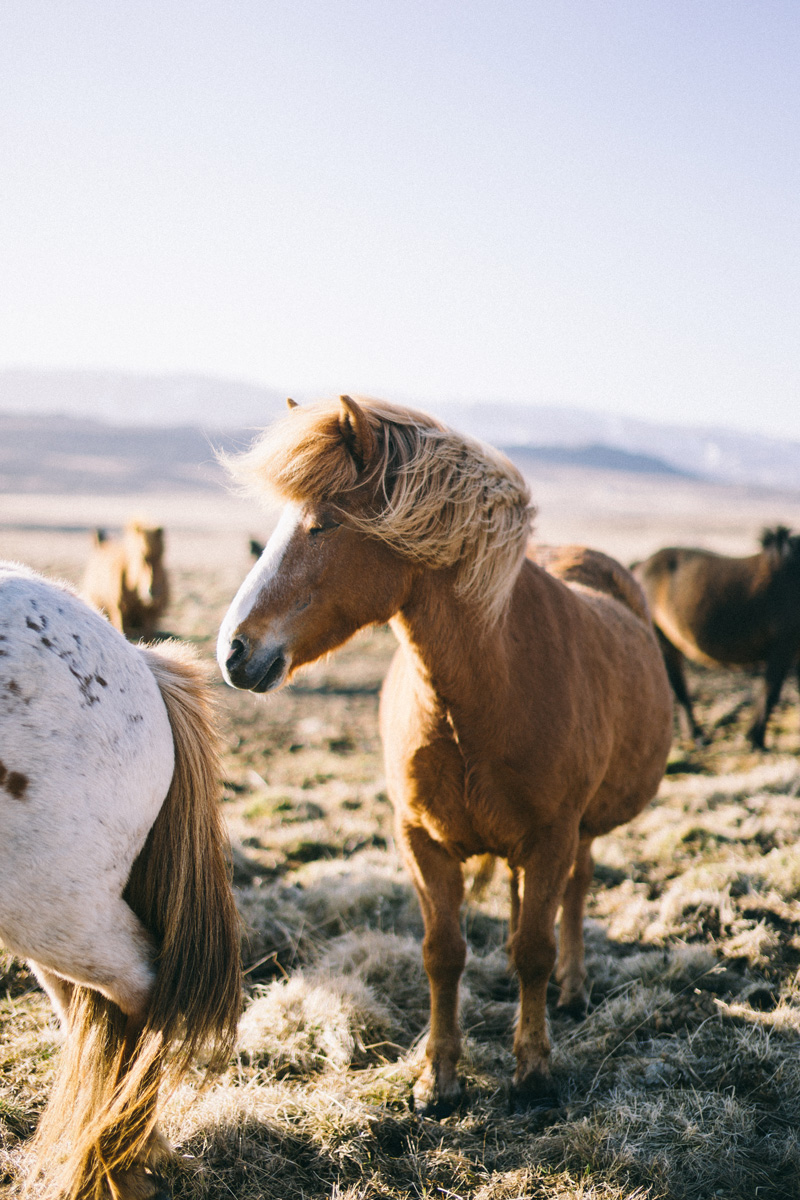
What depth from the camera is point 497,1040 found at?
3.01 m

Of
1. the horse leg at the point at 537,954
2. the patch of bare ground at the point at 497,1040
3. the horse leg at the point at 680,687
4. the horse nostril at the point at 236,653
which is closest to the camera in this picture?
the horse nostril at the point at 236,653

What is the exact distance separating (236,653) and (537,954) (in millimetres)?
1502

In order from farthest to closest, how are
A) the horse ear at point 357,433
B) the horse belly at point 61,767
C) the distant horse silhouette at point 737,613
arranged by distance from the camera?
the distant horse silhouette at point 737,613 < the horse ear at point 357,433 < the horse belly at point 61,767

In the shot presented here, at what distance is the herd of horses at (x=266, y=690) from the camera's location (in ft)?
5.95

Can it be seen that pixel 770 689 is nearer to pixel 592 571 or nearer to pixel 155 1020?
pixel 592 571

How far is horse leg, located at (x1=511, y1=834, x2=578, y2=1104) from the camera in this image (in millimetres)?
2518

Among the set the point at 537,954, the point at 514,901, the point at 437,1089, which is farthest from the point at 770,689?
the point at 437,1089

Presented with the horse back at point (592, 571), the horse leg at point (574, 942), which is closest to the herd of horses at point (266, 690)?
the horse leg at point (574, 942)

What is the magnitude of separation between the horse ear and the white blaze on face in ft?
0.75

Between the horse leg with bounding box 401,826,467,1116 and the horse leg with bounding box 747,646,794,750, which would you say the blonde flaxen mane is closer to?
the horse leg with bounding box 401,826,467,1116

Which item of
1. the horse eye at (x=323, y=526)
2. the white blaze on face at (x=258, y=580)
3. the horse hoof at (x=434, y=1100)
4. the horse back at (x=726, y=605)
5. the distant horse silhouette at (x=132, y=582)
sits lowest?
the horse hoof at (x=434, y=1100)

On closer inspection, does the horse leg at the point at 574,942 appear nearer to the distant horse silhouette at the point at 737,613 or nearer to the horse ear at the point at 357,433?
the horse ear at the point at 357,433

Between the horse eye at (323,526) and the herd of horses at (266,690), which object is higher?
the horse eye at (323,526)

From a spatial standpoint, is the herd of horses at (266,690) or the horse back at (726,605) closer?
the herd of horses at (266,690)
